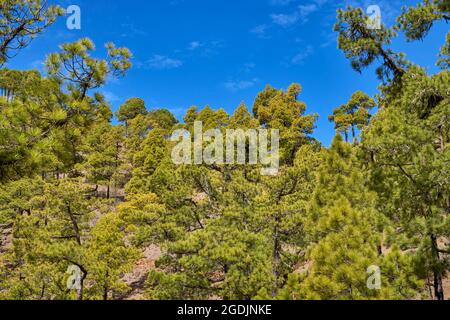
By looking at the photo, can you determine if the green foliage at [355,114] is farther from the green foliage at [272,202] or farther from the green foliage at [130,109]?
the green foliage at [130,109]

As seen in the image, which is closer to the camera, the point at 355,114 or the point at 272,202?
the point at 272,202

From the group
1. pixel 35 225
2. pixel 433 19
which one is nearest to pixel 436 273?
pixel 433 19

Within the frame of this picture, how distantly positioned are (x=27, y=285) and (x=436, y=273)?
700 inches

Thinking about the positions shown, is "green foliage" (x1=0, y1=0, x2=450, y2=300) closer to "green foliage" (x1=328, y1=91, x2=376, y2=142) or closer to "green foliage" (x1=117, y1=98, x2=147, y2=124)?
"green foliage" (x1=328, y1=91, x2=376, y2=142)

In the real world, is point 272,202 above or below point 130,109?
below

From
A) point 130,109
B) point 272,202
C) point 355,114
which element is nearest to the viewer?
point 272,202

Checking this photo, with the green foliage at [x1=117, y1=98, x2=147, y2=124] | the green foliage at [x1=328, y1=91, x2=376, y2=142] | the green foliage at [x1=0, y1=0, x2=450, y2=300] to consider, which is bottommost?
the green foliage at [x1=0, y1=0, x2=450, y2=300]

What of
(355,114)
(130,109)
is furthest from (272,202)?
(130,109)

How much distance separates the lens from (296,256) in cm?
1580

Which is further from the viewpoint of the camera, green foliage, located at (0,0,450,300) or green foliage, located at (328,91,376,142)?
green foliage, located at (328,91,376,142)

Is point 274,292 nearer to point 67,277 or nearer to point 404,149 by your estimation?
point 404,149

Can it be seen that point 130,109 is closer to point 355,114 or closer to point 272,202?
point 355,114

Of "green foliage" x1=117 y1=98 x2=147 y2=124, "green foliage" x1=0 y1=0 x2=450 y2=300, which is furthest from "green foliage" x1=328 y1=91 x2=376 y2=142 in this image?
"green foliage" x1=117 y1=98 x2=147 y2=124

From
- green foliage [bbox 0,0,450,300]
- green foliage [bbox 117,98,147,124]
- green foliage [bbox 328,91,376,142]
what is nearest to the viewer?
green foliage [bbox 0,0,450,300]
